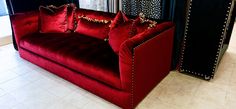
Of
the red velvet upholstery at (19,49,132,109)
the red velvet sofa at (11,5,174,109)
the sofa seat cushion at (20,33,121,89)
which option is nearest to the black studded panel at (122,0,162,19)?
the red velvet sofa at (11,5,174,109)

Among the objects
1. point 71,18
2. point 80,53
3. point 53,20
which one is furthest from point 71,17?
point 80,53

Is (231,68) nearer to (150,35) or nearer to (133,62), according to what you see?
(150,35)

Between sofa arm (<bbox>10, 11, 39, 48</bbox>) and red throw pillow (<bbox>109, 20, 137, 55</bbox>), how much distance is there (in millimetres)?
1441

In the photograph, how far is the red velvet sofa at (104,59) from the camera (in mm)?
1758

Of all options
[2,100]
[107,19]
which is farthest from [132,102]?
[2,100]

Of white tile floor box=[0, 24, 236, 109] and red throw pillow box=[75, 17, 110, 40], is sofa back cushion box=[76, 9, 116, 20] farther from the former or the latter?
white tile floor box=[0, 24, 236, 109]

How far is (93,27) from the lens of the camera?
269 cm

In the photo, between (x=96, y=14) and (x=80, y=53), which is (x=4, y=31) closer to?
(x=96, y=14)

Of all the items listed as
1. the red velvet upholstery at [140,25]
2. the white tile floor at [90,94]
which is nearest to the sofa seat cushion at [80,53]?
the white tile floor at [90,94]

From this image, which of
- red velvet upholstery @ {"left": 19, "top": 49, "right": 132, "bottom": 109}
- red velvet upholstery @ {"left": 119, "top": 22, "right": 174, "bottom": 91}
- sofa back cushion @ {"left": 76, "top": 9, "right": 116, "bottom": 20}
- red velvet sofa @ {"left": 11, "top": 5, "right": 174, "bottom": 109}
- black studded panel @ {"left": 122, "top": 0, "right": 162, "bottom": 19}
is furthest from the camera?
sofa back cushion @ {"left": 76, "top": 9, "right": 116, "bottom": 20}

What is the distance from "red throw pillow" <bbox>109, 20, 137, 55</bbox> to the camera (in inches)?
81.9

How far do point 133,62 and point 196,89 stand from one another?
1010 mm

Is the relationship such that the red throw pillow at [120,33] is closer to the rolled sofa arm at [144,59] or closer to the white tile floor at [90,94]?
the rolled sofa arm at [144,59]

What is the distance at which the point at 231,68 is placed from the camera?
2.72 meters
